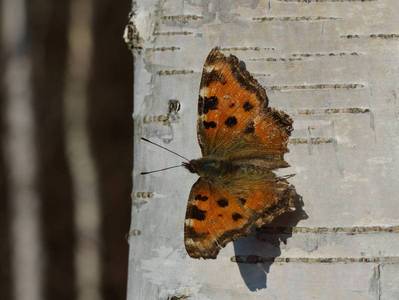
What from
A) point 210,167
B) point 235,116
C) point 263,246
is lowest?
point 263,246

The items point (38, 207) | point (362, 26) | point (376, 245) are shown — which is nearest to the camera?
point (376, 245)

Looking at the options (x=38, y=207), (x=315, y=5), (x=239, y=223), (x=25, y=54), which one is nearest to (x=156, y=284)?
(x=239, y=223)

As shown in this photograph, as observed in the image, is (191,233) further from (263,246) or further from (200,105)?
(200,105)

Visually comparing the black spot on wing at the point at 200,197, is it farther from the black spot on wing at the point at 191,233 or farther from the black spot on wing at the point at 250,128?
the black spot on wing at the point at 250,128

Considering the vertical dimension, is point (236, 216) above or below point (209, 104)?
below

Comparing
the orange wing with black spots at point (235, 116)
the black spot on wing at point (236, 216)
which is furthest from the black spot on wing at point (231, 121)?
the black spot on wing at point (236, 216)

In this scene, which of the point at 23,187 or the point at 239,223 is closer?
the point at 239,223

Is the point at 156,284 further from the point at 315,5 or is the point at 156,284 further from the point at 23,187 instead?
the point at 23,187

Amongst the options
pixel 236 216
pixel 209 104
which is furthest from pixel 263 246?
pixel 209 104
